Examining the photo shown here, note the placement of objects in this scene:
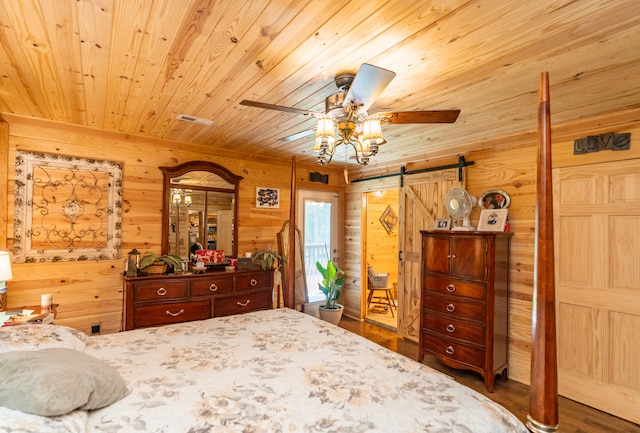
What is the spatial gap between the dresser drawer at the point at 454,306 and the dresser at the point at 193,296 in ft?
5.91

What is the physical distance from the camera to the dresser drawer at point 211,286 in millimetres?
3318

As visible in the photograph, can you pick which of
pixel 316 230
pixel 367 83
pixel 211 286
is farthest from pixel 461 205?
pixel 211 286

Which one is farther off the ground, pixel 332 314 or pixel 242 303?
pixel 242 303

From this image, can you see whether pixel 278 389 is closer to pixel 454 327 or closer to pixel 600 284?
pixel 454 327

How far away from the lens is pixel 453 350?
316 centimetres

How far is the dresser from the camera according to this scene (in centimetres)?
301

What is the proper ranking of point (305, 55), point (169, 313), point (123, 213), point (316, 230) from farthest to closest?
point (316, 230), point (123, 213), point (169, 313), point (305, 55)

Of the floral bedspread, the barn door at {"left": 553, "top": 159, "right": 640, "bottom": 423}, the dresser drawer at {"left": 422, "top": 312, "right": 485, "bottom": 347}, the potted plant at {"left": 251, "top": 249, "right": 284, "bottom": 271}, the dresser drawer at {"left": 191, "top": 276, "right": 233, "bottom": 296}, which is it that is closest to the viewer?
the floral bedspread

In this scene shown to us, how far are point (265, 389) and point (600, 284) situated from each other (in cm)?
293

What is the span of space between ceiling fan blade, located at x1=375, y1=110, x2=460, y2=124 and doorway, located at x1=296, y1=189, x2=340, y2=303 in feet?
9.61

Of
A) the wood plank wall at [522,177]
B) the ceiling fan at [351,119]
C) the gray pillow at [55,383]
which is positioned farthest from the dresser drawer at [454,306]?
the gray pillow at [55,383]

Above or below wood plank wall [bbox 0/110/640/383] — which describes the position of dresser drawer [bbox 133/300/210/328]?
below

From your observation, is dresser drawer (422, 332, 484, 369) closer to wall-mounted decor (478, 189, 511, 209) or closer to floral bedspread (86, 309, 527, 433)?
wall-mounted decor (478, 189, 511, 209)

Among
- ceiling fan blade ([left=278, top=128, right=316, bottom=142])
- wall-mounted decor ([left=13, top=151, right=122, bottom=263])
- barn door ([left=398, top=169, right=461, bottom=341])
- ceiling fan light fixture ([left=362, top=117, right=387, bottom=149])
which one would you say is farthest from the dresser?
ceiling fan light fixture ([left=362, top=117, right=387, bottom=149])
